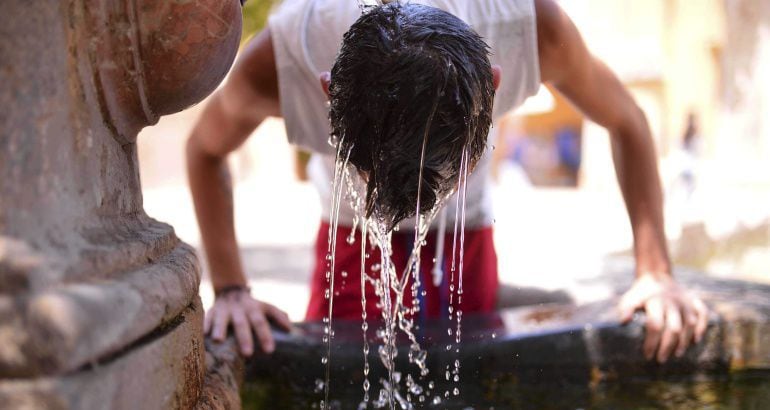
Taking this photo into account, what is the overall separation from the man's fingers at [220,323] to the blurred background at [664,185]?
3.65 feet

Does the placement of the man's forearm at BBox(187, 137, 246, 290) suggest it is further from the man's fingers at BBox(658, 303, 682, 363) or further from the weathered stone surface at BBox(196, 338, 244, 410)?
the man's fingers at BBox(658, 303, 682, 363)

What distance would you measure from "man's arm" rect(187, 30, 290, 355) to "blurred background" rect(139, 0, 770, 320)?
0.87 m

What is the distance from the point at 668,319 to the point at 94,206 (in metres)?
1.42

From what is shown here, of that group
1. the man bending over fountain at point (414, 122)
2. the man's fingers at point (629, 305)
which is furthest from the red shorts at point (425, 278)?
the man's fingers at point (629, 305)

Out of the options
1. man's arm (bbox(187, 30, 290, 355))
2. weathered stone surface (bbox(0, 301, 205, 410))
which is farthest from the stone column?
man's arm (bbox(187, 30, 290, 355))

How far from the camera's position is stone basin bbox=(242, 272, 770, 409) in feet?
5.91

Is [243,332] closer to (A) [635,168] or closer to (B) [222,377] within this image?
(B) [222,377]

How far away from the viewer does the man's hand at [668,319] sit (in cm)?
191

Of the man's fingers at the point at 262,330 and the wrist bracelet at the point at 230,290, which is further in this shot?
the wrist bracelet at the point at 230,290

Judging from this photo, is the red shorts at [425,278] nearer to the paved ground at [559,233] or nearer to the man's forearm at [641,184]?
the paved ground at [559,233]

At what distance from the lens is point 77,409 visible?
0.84 meters

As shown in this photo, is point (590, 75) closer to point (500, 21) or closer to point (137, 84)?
point (500, 21)

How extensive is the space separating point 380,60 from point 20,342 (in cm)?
78

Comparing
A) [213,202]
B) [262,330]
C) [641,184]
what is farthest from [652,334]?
[213,202]
